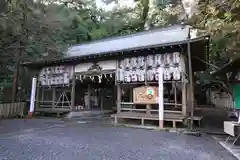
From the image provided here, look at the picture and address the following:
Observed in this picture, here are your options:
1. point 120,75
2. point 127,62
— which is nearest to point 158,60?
point 127,62

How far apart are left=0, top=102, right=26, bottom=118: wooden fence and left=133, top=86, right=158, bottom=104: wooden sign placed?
25.1ft

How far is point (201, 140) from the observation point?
708cm

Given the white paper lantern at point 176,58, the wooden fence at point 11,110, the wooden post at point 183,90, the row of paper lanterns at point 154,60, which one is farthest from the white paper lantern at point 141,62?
the wooden fence at point 11,110

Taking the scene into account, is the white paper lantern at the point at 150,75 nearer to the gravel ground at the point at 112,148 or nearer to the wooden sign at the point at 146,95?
the wooden sign at the point at 146,95

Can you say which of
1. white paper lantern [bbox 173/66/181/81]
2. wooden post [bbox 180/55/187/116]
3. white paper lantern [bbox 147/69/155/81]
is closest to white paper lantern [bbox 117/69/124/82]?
white paper lantern [bbox 147/69/155/81]

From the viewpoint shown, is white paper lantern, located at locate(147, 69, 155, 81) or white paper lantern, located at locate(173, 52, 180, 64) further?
white paper lantern, located at locate(147, 69, 155, 81)

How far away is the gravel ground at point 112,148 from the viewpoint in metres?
5.03

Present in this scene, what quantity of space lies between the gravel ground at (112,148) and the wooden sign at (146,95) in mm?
2763

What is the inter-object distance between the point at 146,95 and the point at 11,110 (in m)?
8.64

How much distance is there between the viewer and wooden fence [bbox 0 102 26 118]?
13125 mm

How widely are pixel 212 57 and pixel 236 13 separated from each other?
523 inches

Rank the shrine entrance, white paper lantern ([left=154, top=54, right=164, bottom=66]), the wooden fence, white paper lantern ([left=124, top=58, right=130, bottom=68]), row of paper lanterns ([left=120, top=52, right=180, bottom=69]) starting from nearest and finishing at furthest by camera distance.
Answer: row of paper lanterns ([left=120, top=52, right=180, bottom=69]) < white paper lantern ([left=154, top=54, right=164, bottom=66]) < white paper lantern ([left=124, top=58, right=130, bottom=68]) < the wooden fence < the shrine entrance

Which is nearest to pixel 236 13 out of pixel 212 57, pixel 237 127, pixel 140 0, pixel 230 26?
pixel 230 26

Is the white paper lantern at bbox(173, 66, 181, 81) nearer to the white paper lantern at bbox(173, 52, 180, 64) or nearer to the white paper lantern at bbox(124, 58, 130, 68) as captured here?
the white paper lantern at bbox(173, 52, 180, 64)
